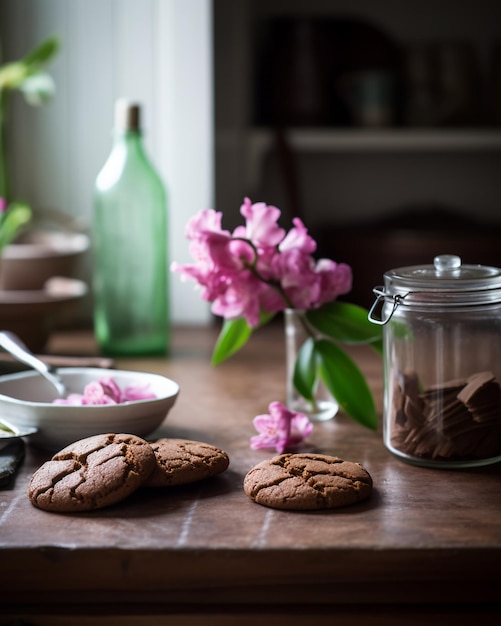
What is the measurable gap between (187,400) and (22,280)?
1.49ft

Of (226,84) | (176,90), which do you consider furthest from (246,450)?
(226,84)

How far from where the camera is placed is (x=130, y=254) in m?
1.49

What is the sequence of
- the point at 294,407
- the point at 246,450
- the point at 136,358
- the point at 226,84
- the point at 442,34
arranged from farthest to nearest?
the point at 442,34
the point at 226,84
the point at 136,358
the point at 294,407
the point at 246,450

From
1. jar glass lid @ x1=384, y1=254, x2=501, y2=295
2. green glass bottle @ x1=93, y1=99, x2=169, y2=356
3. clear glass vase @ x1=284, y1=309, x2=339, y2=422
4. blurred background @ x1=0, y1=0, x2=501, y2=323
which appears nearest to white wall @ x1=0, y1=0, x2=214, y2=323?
blurred background @ x1=0, y1=0, x2=501, y2=323

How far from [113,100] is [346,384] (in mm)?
1007

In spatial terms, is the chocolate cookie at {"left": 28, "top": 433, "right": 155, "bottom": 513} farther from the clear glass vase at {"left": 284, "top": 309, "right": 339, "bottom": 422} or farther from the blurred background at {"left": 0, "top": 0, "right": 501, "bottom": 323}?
the blurred background at {"left": 0, "top": 0, "right": 501, "bottom": 323}

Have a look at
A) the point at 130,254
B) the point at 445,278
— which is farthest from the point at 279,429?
the point at 130,254

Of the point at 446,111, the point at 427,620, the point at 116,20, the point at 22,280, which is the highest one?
the point at 116,20

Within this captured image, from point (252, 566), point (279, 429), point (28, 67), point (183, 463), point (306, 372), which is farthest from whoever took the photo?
point (28, 67)

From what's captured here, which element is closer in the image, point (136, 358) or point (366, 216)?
point (136, 358)

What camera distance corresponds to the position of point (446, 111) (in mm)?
2092

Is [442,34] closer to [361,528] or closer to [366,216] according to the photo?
[366,216]

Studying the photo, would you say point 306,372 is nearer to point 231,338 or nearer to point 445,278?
point 231,338

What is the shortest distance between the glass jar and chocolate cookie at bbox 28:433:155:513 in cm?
26
